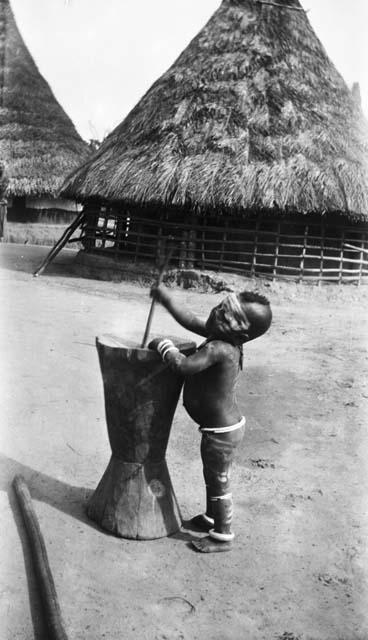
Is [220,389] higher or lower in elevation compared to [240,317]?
lower

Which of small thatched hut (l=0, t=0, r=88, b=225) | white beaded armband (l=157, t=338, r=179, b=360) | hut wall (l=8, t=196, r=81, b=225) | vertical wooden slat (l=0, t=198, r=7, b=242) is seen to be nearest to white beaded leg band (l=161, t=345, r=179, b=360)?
white beaded armband (l=157, t=338, r=179, b=360)

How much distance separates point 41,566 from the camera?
93.9 inches

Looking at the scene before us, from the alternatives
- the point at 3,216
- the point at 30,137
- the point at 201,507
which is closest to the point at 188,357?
the point at 201,507

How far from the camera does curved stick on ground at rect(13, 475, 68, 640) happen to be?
6.78 feet

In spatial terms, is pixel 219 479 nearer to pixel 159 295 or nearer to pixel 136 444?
pixel 136 444

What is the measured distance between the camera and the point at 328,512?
3.19 m

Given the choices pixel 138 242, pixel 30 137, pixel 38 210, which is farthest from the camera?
pixel 38 210

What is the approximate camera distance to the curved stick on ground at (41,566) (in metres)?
2.07

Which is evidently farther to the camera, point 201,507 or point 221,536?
point 201,507

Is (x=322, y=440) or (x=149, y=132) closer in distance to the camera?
(x=322, y=440)

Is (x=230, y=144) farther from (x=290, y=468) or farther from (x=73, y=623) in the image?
(x=73, y=623)

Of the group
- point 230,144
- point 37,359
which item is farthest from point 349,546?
point 230,144

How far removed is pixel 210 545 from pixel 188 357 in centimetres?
87

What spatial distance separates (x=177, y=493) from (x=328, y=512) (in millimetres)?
808
